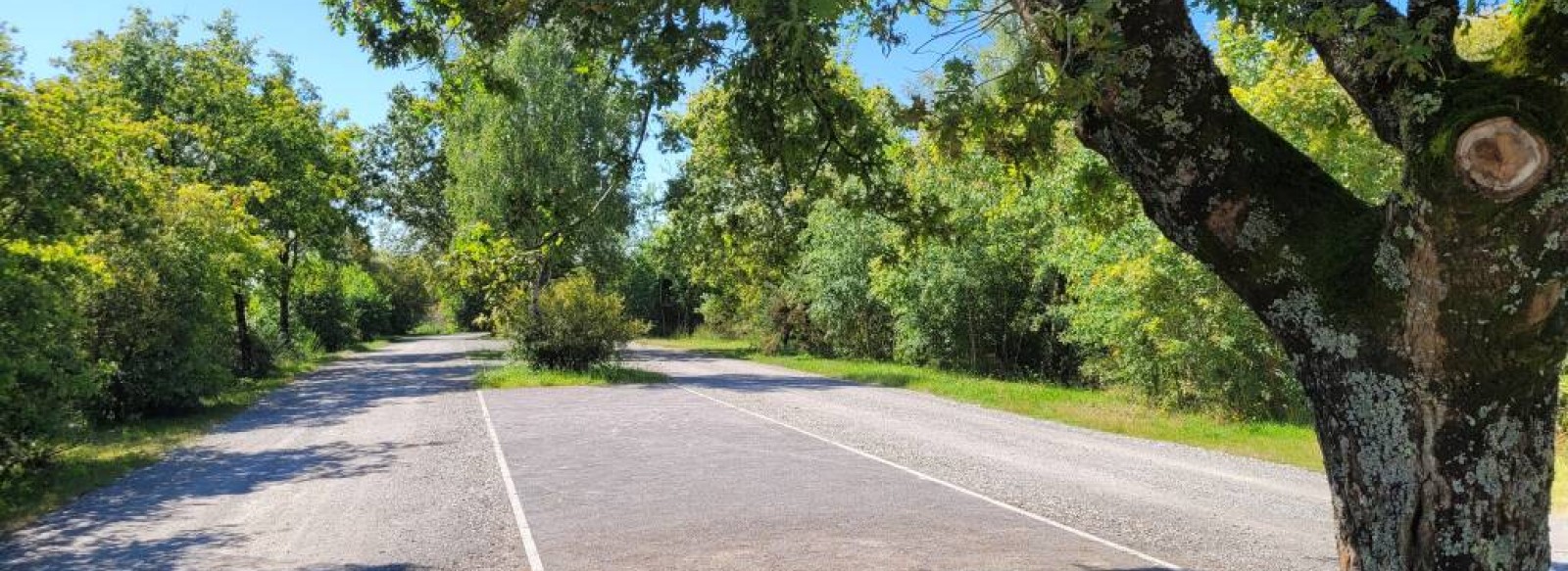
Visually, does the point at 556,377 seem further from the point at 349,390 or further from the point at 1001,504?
the point at 1001,504

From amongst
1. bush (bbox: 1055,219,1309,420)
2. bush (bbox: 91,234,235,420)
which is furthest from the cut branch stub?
bush (bbox: 91,234,235,420)

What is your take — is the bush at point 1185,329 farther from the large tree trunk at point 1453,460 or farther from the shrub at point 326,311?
the shrub at point 326,311

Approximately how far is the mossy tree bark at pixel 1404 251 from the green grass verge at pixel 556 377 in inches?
898

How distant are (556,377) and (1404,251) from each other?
78.8 ft

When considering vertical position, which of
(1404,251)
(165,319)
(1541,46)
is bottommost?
(165,319)

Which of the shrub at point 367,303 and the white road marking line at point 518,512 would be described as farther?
the shrub at point 367,303

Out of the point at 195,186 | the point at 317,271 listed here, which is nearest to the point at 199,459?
the point at 195,186

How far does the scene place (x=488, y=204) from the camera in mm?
27453

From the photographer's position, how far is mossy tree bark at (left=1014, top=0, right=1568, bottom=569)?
9.35 ft

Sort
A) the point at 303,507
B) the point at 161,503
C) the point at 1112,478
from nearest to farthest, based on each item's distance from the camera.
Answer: the point at 303,507
the point at 161,503
the point at 1112,478

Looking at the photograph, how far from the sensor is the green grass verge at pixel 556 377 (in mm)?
25000

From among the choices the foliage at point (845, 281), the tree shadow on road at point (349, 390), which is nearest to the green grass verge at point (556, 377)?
the tree shadow on road at point (349, 390)

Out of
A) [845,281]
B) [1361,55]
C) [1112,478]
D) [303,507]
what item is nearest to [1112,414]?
[1112,478]

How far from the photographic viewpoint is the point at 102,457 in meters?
13.8
